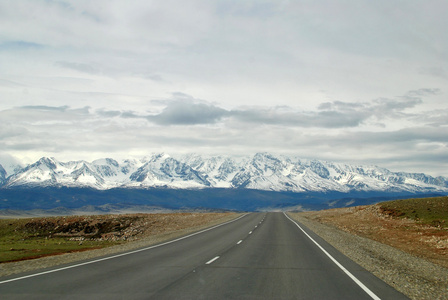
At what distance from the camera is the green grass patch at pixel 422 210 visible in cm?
4297

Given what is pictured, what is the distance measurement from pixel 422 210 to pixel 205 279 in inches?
1728

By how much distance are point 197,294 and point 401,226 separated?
1457 inches

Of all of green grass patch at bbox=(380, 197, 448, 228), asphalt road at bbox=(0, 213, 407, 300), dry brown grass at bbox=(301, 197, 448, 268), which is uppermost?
green grass patch at bbox=(380, 197, 448, 228)

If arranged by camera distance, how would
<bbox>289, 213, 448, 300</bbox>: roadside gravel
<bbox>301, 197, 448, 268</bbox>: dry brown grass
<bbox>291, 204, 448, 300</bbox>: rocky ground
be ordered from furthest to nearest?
<bbox>301, 197, 448, 268</bbox>: dry brown grass, <bbox>291, 204, 448, 300</bbox>: rocky ground, <bbox>289, 213, 448, 300</bbox>: roadside gravel

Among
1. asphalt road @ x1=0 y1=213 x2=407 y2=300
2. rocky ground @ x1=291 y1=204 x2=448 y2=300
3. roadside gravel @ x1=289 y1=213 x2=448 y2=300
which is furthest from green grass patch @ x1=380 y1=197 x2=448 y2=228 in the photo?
asphalt road @ x1=0 y1=213 x2=407 y2=300

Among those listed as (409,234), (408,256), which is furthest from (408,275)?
(409,234)

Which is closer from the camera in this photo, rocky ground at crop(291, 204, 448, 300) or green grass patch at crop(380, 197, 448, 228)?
rocky ground at crop(291, 204, 448, 300)

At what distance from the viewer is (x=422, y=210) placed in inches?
1922

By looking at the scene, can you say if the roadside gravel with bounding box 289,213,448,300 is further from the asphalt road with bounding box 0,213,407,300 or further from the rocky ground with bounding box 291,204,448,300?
the asphalt road with bounding box 0,213,407,300

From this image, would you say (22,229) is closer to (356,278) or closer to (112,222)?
(112,222)

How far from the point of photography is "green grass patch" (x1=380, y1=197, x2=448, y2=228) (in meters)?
43.0

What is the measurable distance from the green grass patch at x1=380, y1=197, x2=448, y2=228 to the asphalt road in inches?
1160

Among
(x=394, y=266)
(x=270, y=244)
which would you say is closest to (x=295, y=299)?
(x=394, y=266)

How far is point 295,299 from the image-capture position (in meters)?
9.93
